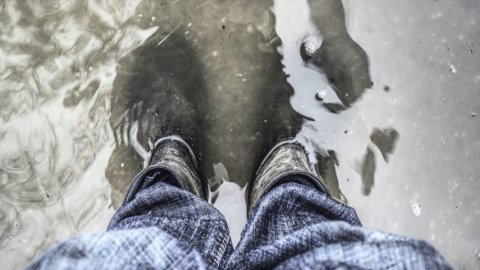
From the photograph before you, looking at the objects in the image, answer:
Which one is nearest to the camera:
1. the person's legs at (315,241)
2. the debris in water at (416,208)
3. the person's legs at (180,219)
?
the person's legs at (315,241)

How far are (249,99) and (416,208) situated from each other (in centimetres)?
76

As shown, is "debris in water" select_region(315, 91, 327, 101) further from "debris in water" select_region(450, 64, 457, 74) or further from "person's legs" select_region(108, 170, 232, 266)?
"person's legs" select_region(108, 170, 232, 266)

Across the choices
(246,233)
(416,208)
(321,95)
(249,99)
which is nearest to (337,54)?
(321,95)

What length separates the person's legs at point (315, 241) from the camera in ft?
2.11

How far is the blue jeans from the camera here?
0.65m

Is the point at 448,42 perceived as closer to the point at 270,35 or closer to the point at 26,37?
the point at 270,35

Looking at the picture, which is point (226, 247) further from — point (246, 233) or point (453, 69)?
point (453, 69)

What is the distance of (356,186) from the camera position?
57.2 inches

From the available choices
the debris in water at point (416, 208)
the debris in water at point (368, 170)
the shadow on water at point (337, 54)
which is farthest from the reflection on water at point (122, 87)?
the debris in water at point (416, 208)

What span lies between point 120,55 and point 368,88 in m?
0.96

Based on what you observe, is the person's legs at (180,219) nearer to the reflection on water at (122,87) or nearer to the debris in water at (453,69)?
the reflection on water at (122,87)

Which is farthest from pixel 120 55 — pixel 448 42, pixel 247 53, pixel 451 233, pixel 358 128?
pixel 451 233

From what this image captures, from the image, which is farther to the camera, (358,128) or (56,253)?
(358,128)

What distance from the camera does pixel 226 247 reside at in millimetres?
953
